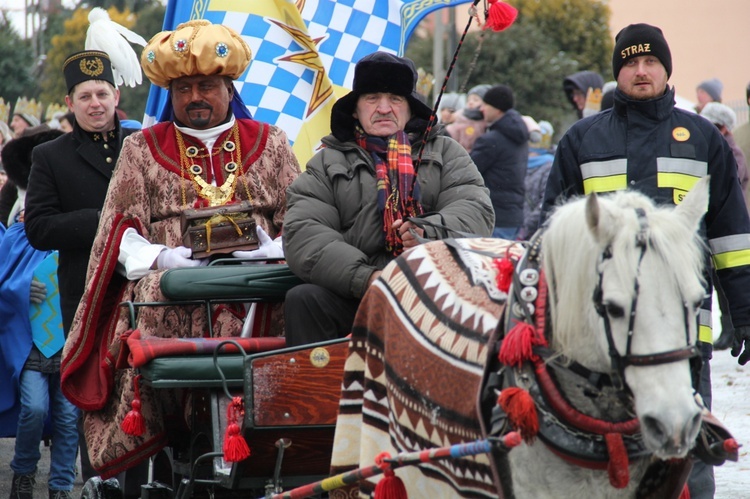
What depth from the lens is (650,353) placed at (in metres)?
2.84

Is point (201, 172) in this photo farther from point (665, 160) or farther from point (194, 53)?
point (665, 160)

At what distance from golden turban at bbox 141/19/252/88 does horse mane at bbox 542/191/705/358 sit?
2522 millimetres

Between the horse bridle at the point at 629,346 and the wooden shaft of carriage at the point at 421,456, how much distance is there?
1.07ft

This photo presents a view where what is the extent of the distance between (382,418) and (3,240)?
13.9 ft

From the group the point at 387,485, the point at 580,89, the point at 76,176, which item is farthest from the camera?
the point at 580,89

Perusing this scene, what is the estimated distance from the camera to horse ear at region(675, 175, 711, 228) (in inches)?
122

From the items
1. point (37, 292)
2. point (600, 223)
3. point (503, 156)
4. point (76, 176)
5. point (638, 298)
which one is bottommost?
point (37, 292)

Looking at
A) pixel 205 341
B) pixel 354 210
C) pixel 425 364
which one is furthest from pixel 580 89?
pixel 425 364

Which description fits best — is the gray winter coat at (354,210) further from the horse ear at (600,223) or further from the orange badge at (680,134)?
the horse ear at (600,223)

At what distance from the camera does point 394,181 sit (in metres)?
4.68

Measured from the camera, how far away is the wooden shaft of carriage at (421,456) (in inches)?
120

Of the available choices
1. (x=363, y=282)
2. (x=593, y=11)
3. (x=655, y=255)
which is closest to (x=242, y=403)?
(x=363, y=282)

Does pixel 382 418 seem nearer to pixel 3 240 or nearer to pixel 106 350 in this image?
pixel 106 350

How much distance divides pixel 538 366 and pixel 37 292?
15.8ft
